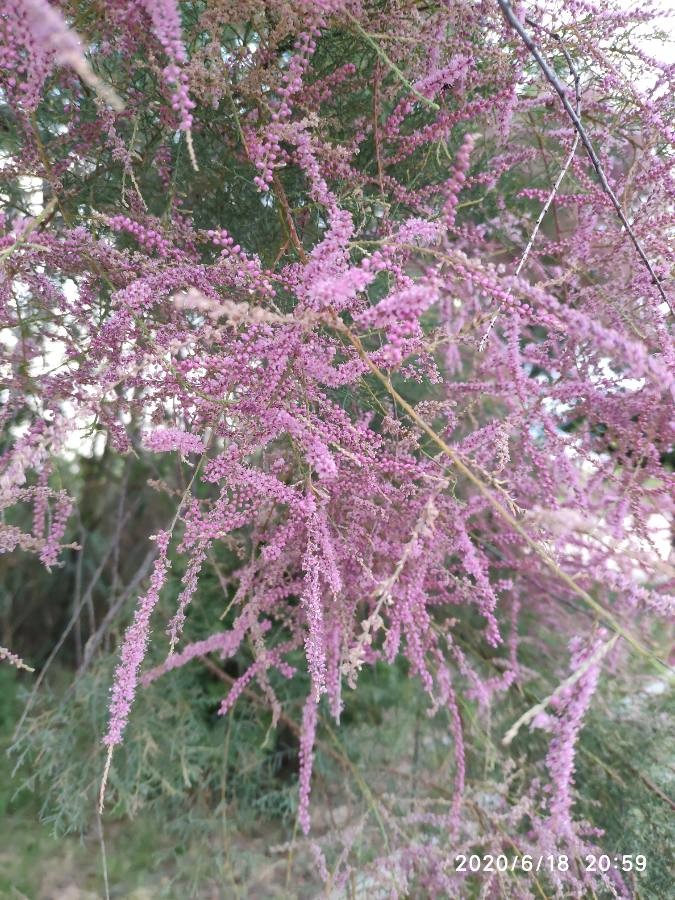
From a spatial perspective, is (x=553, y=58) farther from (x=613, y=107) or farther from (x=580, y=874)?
(x=580, y=874)

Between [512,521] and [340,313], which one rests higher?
[340,313]

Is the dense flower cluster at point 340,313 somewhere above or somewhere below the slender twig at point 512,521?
above

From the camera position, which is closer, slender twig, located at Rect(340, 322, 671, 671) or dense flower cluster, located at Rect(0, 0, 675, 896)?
slender twig, located at Rect(340, 322, 671, 671)

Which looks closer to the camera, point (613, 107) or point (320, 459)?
point (320, 459)

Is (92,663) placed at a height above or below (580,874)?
above

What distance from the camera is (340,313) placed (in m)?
0.96

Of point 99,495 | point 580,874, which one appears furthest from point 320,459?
point 99,495

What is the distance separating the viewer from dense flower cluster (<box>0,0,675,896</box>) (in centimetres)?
70

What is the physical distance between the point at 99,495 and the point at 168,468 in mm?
447

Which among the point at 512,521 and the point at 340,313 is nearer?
the point at 512,521

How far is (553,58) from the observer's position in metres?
1.06

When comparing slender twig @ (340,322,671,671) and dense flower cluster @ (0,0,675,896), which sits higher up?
dense flower cluster @ (0,0,675,896)

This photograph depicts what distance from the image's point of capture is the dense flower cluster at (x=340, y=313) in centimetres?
70

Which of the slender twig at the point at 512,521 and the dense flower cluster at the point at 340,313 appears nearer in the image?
the slender twig at the point at 512,521
